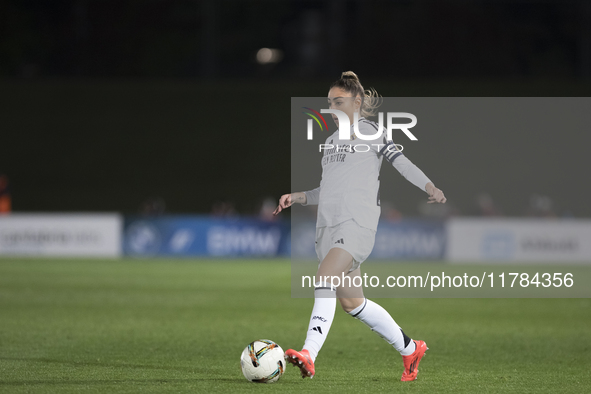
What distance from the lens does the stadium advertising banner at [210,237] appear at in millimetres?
21703

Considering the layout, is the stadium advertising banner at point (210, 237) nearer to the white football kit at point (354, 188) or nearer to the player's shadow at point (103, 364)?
the player's shadow at point (103, 364)

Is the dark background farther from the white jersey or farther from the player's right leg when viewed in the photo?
the player's right leg

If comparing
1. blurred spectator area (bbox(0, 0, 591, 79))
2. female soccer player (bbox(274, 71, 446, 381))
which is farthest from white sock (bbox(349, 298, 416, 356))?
blurred spectator area (bbox(0, 0, 591, 79))

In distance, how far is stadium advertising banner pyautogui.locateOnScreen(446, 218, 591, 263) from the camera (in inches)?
778

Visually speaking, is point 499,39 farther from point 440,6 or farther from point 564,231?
point 564,231

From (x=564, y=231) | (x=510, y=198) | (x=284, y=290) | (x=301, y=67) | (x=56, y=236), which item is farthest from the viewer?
(x=301, y=67)

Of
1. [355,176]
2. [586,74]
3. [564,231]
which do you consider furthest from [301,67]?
[355,176]

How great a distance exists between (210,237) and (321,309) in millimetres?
16540

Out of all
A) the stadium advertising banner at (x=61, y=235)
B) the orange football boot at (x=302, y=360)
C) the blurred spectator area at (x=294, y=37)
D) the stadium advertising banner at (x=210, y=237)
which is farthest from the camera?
the blurred spectator area at (x=294, y=37)

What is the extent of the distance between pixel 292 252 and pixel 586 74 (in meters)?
17.2

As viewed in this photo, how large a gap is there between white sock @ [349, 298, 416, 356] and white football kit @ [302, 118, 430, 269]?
357 mm

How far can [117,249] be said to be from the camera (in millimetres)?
21422

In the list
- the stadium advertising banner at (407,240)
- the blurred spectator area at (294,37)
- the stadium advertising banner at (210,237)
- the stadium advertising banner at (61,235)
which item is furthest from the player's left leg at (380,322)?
the blurred spectator area at (294,37)

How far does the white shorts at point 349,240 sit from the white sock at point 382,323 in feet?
1.10
